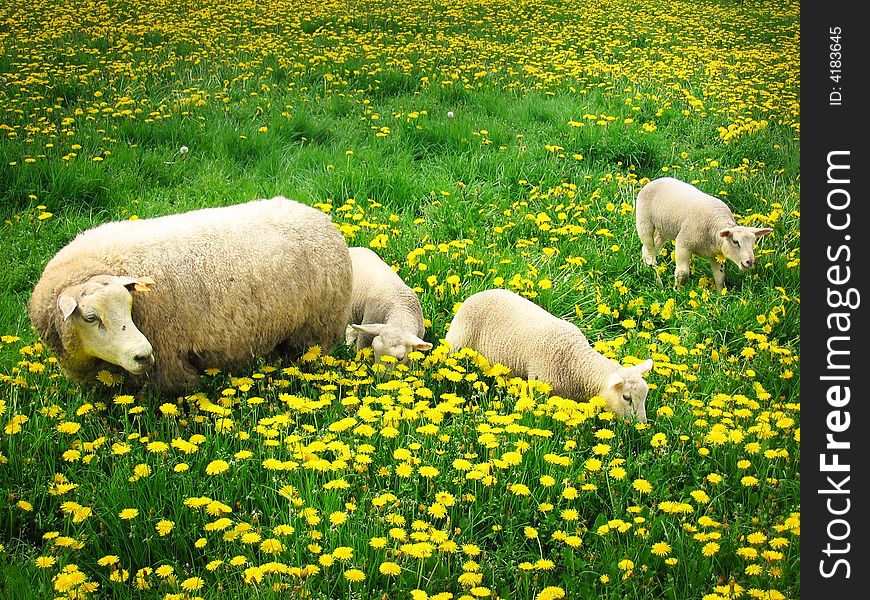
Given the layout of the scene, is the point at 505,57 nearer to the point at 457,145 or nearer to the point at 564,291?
the point at 457,145

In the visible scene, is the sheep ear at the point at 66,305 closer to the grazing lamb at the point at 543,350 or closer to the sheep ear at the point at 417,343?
the sheep ear at the point at 417,343

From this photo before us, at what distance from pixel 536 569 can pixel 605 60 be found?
826 cm

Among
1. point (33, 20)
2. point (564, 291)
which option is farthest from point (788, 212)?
point (33, 20)

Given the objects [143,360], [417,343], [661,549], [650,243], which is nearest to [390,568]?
[661,549]

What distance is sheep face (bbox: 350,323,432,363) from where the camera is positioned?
4.41 meters

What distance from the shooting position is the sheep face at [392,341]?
441 centimetres

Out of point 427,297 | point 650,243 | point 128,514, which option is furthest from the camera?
point 650,243

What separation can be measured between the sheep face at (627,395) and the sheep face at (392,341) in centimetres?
101

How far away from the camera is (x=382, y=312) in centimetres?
486

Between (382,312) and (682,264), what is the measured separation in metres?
2.29

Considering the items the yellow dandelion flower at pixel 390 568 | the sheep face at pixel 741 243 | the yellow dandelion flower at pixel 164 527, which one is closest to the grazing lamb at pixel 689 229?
the sheep face at pixel 741 243
